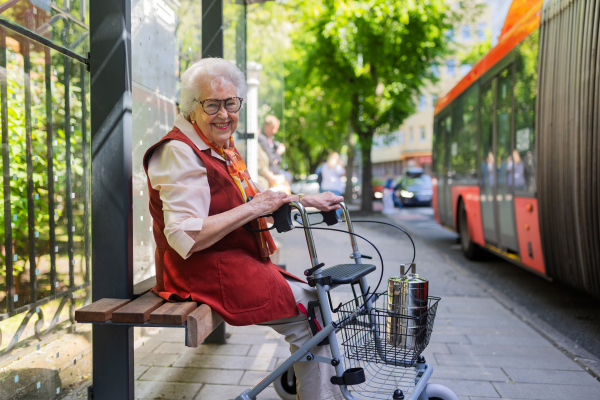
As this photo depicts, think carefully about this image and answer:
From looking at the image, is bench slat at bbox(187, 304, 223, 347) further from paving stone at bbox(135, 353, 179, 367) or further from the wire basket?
paving stone at bbox(135, 353, 179, 367)

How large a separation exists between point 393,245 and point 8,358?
819 centimetres

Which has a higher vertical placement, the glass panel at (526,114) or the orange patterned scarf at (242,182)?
the glass panel at (526,114)

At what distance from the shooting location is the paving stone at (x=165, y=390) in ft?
10.3

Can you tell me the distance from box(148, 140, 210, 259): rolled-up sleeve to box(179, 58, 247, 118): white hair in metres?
0.31

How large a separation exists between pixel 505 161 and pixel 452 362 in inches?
133

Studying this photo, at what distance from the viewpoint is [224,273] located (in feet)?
7.68

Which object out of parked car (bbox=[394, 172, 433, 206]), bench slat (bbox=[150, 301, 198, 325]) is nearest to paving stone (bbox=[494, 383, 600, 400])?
bench slat (bbox=[150, 301, 198, 325])

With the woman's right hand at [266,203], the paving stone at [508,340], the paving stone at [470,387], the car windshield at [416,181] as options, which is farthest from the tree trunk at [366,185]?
the woman's right hand at [266,203]

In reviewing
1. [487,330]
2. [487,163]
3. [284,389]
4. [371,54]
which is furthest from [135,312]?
[371,54]

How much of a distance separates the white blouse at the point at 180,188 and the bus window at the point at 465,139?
633cm

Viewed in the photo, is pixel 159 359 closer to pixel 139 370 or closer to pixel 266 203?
pixel 139 370

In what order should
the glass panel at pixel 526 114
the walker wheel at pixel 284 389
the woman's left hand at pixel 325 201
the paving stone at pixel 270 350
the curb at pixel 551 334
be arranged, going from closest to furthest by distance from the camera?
the woman's left hand at pixel 325 201
the walker wheel at pixel 284 389
the curb at pixel 551 334
the paving stone at pixel 270 350
the glass panel at pixel 526 114

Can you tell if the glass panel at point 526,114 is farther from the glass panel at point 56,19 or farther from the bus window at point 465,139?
the glass panel at point 56,19

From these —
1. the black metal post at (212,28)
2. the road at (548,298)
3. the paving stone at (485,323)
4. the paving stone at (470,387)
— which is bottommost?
the road at (548,298)
